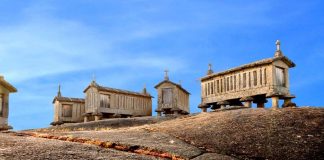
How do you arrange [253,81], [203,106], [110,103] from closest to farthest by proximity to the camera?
[253,81]
[203,106]
[110,103]

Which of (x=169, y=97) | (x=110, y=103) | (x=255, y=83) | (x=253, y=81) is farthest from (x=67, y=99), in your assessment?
(x=255, y=83)

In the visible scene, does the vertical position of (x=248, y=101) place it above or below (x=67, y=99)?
below

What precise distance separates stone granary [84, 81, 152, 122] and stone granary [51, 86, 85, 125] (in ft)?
8.93

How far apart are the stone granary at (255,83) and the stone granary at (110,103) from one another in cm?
1224

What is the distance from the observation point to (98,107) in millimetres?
37438

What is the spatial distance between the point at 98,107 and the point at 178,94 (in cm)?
717

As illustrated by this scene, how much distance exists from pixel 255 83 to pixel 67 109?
22229mm

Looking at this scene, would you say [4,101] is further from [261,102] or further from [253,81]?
[261,102]

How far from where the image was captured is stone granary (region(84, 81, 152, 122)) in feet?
124

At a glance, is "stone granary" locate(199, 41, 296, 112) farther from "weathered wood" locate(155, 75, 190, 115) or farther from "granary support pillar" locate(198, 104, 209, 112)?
"weathered wood" locate(155, 75, 190, 115)

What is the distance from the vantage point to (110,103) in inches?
1505

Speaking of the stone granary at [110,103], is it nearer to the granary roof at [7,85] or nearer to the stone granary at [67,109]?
the stone granary at [67,109]

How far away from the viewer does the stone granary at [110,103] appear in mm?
37656

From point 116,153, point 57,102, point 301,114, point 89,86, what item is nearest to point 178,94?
point 89,86
